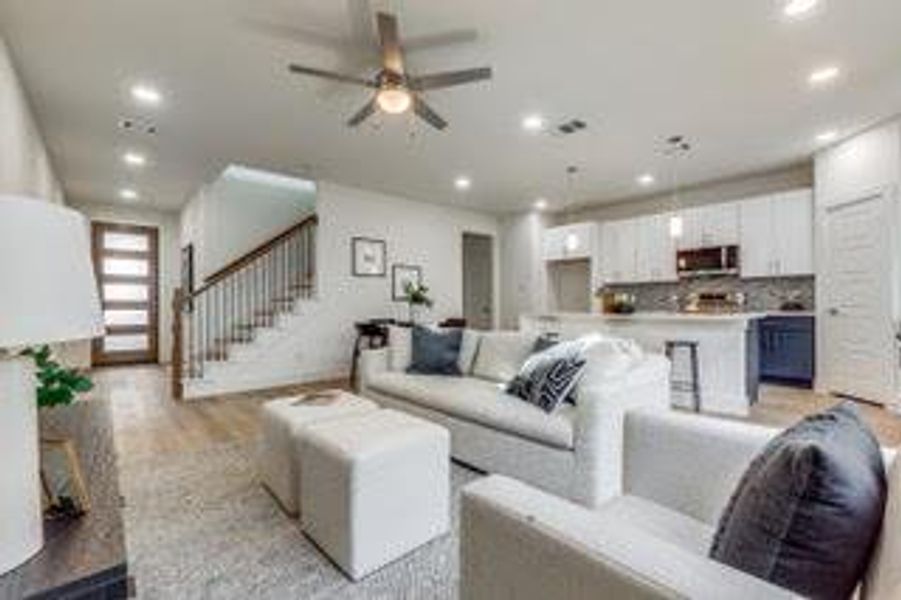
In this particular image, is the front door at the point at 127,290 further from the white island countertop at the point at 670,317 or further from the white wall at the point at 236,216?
the white island countertop at the point at 670,317

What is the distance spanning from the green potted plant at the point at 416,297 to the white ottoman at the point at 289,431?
13.7 ft

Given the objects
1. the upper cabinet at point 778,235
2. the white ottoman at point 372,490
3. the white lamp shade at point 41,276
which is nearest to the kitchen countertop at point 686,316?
the upper cabinet at point 778,235

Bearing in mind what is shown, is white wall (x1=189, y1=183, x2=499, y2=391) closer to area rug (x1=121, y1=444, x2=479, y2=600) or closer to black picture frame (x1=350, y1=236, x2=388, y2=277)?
black picture frame (x1=350, y1=236, x2=388, y2=277)

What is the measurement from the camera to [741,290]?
22.3 feet

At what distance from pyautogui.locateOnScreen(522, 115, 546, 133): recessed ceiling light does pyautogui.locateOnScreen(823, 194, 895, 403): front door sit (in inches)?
135

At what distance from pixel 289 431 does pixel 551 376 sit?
1.49 meters

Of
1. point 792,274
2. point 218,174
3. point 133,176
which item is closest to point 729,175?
point 792,274

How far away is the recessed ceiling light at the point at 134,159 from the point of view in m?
5.62

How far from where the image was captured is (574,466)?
2496 millimetres

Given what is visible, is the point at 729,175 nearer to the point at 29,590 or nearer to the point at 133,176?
the point at 29,590

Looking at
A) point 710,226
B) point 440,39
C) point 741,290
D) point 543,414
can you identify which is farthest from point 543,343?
point 741,290

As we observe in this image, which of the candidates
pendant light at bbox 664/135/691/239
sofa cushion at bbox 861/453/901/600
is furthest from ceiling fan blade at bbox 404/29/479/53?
sofa cushion at bbox 861/453/901/600

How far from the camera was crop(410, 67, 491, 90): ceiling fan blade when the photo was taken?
2972 mm

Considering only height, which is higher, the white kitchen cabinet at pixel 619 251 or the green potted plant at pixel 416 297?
the white kitchen cabinet at pixel 619 251
